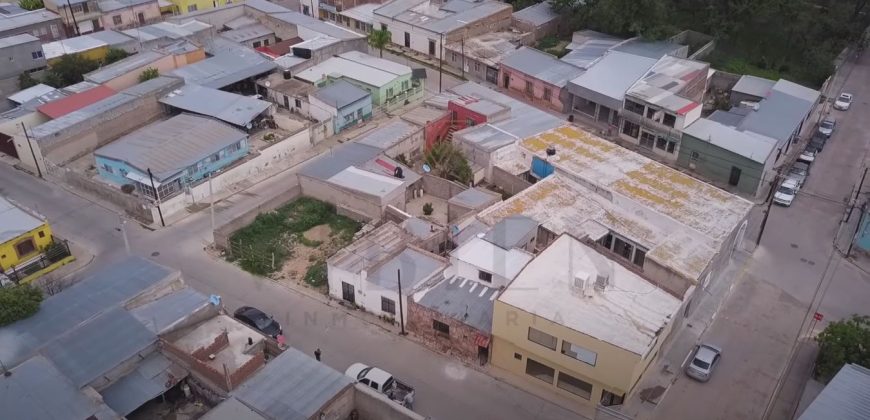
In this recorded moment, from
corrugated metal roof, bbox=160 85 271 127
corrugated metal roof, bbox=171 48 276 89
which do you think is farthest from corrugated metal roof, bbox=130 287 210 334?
corrugated metal roof, bbox=171 48 276 89

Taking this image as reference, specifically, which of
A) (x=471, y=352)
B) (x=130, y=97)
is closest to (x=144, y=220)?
(x=130, y=97)

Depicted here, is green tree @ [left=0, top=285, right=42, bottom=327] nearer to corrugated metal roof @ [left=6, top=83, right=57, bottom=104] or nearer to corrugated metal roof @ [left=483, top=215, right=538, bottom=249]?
corrugated metal roof @ [left=483, top=215, right=538, bottom=249]

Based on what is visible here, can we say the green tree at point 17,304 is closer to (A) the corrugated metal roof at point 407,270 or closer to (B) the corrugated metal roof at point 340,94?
(A) the corrugated metal roof at point 407,270

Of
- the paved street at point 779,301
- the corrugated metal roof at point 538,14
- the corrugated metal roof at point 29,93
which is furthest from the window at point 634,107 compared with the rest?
the corrugated metal roof at point 29,93

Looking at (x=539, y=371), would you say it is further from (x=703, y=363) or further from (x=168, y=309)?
(x=168, y=309)

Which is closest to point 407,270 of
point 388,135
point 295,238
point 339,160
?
point 295,238

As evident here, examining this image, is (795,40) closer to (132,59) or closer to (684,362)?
(684,362)
